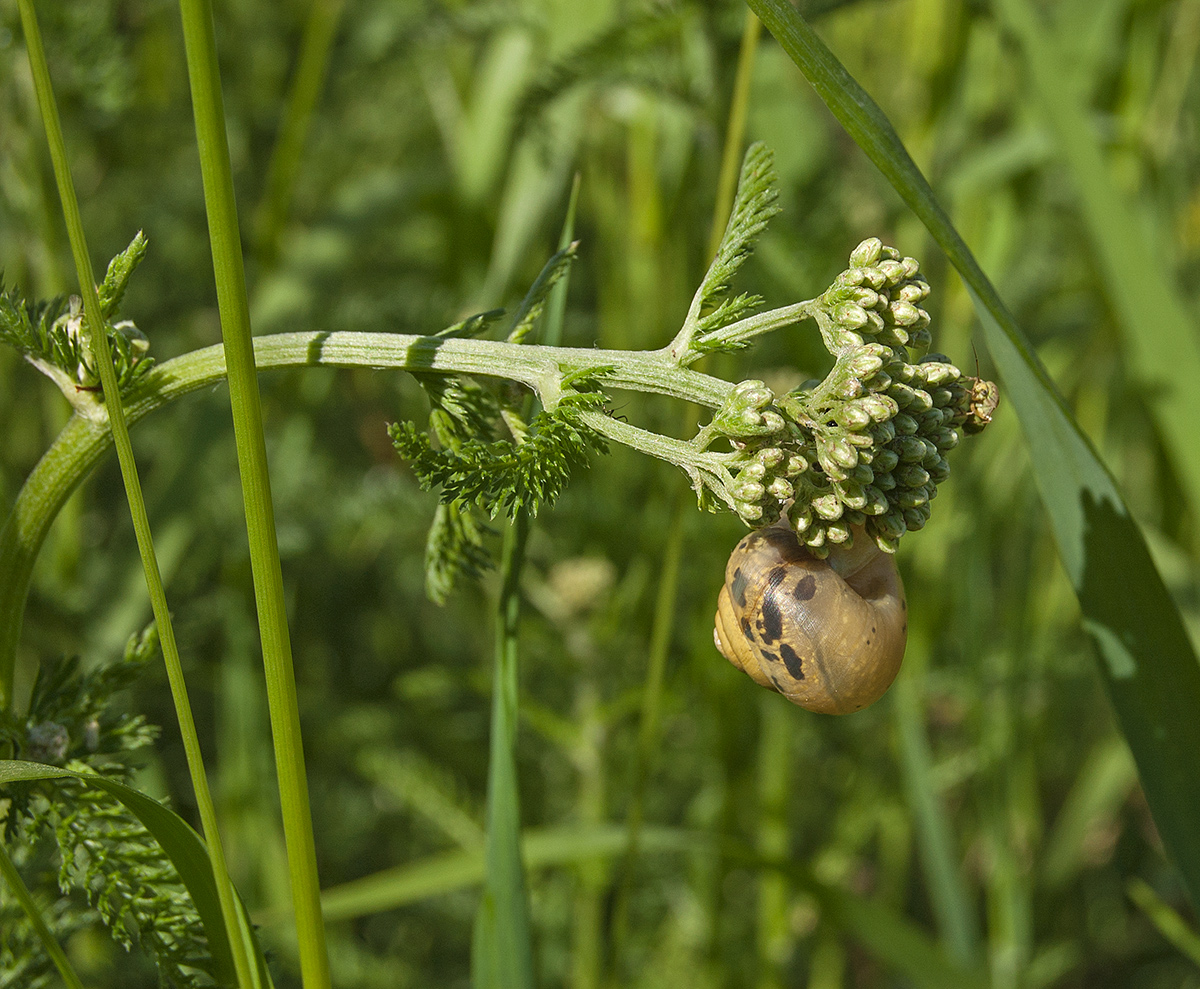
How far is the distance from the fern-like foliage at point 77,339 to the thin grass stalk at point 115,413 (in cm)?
2

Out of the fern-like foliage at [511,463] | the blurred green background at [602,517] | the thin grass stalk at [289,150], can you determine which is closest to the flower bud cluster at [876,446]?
the fern-like foliage at [511,463]

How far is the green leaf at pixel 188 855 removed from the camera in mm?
518

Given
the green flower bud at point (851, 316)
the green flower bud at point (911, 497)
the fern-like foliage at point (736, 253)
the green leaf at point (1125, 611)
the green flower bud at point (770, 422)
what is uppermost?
the fern-like foliage at point (736, 253)

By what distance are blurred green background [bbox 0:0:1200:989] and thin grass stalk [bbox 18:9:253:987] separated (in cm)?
62

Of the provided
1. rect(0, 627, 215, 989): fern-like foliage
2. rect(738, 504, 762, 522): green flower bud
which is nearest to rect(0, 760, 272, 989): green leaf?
rect(0, 627, 215, 989): fern-like foliage

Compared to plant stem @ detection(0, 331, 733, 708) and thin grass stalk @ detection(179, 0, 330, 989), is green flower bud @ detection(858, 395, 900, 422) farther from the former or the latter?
thin grass stalk @ detection(179, 0, 330, 989)

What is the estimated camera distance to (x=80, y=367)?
556mm

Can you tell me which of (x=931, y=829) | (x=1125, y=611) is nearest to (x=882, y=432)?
(x=1125, y=611)

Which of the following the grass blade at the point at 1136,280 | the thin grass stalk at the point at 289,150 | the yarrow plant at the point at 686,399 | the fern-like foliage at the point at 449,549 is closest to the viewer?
the yarrow plant at the point at 686,399

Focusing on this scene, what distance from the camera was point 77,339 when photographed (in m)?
0.56

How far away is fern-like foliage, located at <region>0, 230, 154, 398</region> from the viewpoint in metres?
0.54

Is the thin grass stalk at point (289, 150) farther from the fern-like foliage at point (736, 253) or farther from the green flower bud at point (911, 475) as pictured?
the green flower bud at point (911, 475)

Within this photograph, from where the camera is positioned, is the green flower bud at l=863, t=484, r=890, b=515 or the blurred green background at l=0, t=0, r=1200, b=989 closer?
the green flower bud at l=863, t=484, r=890, b=515

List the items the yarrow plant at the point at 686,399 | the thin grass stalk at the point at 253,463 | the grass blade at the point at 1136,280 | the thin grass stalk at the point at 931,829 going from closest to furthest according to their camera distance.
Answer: the thin grass stalk at the point at 253,463, the yarrow plant at the point at 686,399, the grass blade at the point at 1136,280, the thin grass stalk at the point at 931,829
